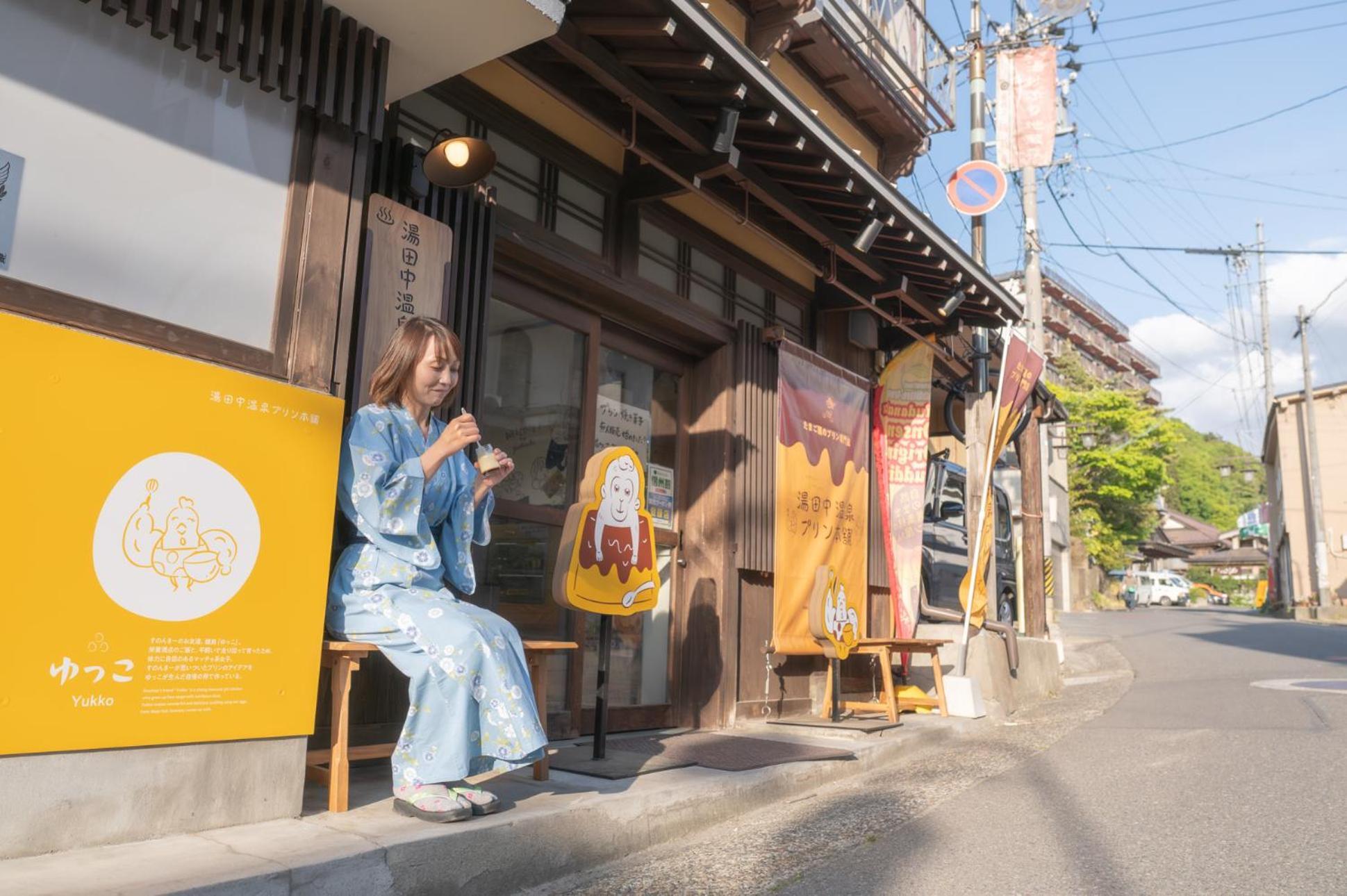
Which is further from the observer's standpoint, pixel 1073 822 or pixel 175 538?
pixel 1073 822

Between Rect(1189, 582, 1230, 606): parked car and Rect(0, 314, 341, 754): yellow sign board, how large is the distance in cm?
5789

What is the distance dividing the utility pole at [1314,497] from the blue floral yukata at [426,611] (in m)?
33.7

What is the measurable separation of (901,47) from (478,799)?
31.1 feet

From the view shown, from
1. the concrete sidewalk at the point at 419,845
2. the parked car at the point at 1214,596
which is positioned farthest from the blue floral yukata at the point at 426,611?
the parked car at the point at 1214,596

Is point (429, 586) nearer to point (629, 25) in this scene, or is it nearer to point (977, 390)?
point (629, 25)

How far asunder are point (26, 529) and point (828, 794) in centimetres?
387

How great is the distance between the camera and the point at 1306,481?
1393 inches

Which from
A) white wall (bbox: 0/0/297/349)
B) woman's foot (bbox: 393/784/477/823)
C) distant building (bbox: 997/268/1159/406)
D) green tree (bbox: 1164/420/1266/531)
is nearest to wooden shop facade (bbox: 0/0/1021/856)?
white wall (bbox: 0/0/297/349)

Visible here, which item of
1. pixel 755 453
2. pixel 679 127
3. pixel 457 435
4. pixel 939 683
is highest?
pixel 679 127

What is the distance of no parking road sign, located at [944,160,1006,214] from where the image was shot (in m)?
9.95

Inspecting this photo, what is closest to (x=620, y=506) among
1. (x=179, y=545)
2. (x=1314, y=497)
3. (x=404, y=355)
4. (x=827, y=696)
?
(x=404, y=355)

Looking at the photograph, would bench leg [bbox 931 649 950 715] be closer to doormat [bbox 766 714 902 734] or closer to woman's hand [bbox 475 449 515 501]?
doormat [bbox 766 714 902 734]

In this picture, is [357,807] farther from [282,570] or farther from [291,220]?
[291,220]

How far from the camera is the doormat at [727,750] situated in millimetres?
5051
